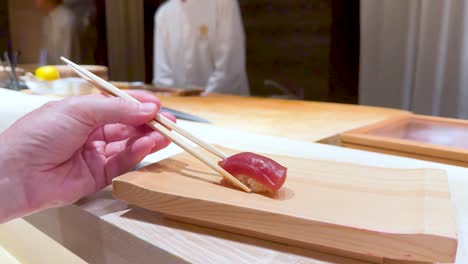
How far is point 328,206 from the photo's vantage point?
21.9 inches

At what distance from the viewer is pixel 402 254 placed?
478 millimetres

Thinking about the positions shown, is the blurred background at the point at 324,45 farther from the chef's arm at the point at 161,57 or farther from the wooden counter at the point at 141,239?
the wooden counter at the point at 141,239

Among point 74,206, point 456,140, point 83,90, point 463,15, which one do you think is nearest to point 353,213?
point 74,206

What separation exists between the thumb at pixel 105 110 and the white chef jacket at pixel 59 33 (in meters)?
4.38

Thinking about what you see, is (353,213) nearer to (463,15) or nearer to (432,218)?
(432,218)

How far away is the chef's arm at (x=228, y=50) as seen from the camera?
4.09 meters

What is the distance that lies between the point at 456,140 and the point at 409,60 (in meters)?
1.88

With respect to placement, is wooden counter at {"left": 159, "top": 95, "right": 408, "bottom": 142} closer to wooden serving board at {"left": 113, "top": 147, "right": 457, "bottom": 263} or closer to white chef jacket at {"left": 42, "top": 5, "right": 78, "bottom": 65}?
wooden serving board at {"left": 113, "top": 147, "right": 457, "bottom": 263}

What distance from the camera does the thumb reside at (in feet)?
2.18

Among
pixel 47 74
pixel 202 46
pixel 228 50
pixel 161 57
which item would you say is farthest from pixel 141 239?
pixel 161 57

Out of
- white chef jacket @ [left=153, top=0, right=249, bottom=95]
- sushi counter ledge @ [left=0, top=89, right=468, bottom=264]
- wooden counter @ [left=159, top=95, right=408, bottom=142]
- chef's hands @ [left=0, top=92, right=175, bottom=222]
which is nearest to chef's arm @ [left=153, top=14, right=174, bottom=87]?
white chef jacket @ [left=153, top=0, right=249, bottom=95]

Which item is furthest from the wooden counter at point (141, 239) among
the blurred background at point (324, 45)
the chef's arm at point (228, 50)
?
the chef's arm at point (228, 50)

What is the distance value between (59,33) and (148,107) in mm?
4789

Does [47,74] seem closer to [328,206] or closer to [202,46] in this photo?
[328,206]
